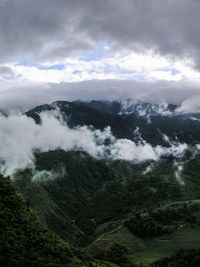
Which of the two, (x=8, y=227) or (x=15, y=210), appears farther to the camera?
(x=15, y=210)

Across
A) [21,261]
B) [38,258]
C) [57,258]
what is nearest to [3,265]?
[21,261]

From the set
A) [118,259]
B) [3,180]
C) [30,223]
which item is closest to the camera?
[30,223]

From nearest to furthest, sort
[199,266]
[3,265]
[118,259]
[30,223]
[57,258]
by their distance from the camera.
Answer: [3,265] < [57,258] < [30,223] < [118,259] < [199,266]

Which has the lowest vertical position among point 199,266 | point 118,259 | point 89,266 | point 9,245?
point 199,266

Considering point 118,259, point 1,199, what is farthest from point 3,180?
point 118,259

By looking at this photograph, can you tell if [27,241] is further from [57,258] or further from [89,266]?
[89,266]

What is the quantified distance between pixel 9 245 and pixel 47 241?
13963mm

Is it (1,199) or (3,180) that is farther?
(3,180)

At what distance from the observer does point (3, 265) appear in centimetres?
6944

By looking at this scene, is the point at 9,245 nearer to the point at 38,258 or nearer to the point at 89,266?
the point at 38,258

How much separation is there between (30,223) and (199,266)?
3364 inches

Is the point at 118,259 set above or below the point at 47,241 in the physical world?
below

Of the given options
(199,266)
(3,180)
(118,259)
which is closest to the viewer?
(3,180)

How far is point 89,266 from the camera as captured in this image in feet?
277
